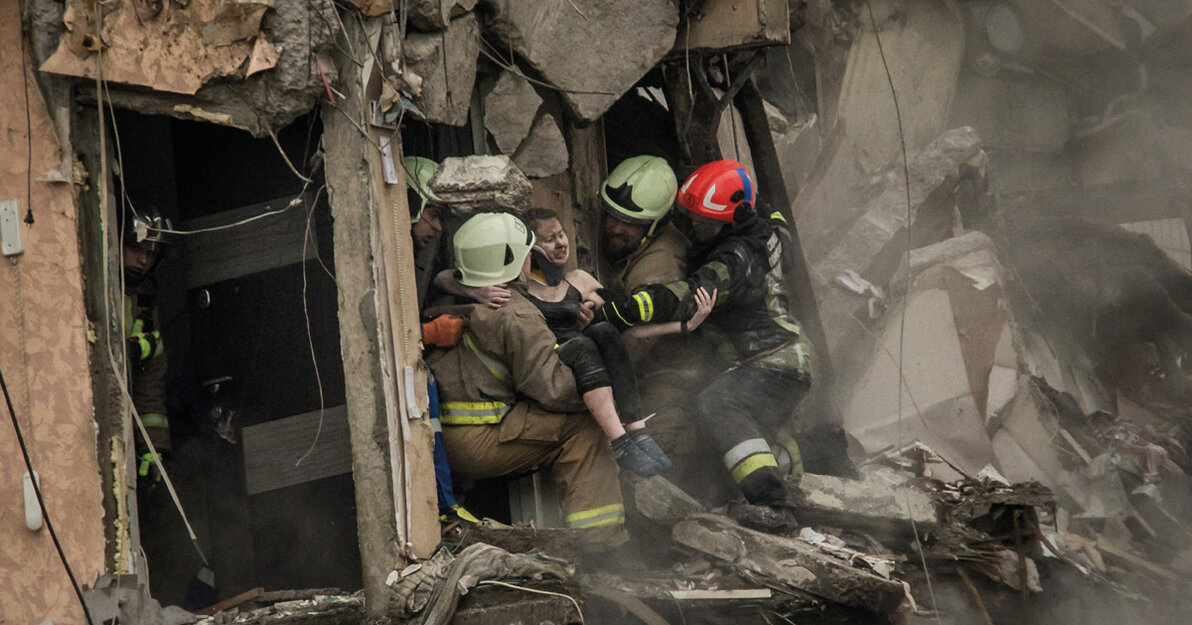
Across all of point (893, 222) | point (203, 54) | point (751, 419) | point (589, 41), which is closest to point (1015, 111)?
point (893, 222)

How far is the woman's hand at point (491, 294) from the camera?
287 inches

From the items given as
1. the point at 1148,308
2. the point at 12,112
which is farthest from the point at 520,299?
the point at 1148,308

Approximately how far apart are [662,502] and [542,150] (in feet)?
7.01

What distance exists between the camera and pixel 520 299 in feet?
24.3

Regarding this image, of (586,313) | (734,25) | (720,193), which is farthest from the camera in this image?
(734,25)

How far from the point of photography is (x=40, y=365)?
21.2ft

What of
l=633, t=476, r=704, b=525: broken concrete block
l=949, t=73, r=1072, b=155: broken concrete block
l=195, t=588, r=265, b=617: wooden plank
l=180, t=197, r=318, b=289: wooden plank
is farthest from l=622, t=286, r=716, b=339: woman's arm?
l=949, t=73, r=1072, b=155: broken concrete block

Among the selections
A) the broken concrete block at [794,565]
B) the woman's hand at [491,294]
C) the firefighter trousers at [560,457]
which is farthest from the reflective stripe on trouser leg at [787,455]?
the woman's hand at [491,294]

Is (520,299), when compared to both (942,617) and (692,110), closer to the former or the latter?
(692,110)

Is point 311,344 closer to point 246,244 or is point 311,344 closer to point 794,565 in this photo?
point 246,244

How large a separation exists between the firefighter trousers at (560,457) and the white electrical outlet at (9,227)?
2.26 metres

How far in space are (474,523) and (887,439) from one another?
4.29 m

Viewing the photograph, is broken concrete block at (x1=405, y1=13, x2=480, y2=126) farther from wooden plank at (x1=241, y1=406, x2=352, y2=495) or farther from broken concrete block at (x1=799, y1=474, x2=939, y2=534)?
broken concrete block at (x1=799, y1=474, x2=939, y2=534)

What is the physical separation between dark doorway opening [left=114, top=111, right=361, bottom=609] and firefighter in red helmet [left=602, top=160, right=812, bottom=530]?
5.68 feet
